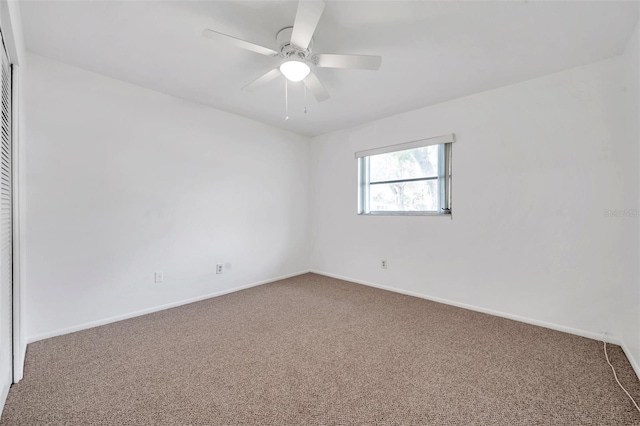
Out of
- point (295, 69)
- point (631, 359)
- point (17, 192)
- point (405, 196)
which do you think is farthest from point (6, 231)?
point (631, 359)

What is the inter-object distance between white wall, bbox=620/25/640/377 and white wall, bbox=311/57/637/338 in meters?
0.09

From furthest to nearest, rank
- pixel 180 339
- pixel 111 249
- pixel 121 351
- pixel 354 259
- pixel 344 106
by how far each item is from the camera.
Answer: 1. pixel 354 259
2. pixel 344 106
3. pixel 111 249
4. pixel 180 339
5. pixel 121 351

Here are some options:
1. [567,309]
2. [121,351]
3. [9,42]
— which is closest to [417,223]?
[567,309]

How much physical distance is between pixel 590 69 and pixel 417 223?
6.60ft

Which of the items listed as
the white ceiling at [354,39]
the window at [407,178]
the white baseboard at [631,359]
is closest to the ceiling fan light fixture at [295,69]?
the white ceiling at [354,39]

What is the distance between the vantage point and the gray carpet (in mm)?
1428

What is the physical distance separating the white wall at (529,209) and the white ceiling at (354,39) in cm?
29

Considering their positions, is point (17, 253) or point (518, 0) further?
point (17, 253)

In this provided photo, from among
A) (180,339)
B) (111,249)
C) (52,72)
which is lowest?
(180,339)

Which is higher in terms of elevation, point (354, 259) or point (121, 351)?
point (354, 259)

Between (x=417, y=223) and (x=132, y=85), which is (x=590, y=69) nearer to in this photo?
(x=417, y=223)

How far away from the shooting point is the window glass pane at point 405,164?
3324 millimetres

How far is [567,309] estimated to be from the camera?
240cm

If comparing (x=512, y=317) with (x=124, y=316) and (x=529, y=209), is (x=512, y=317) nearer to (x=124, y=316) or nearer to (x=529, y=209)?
(x=529, y=209)
